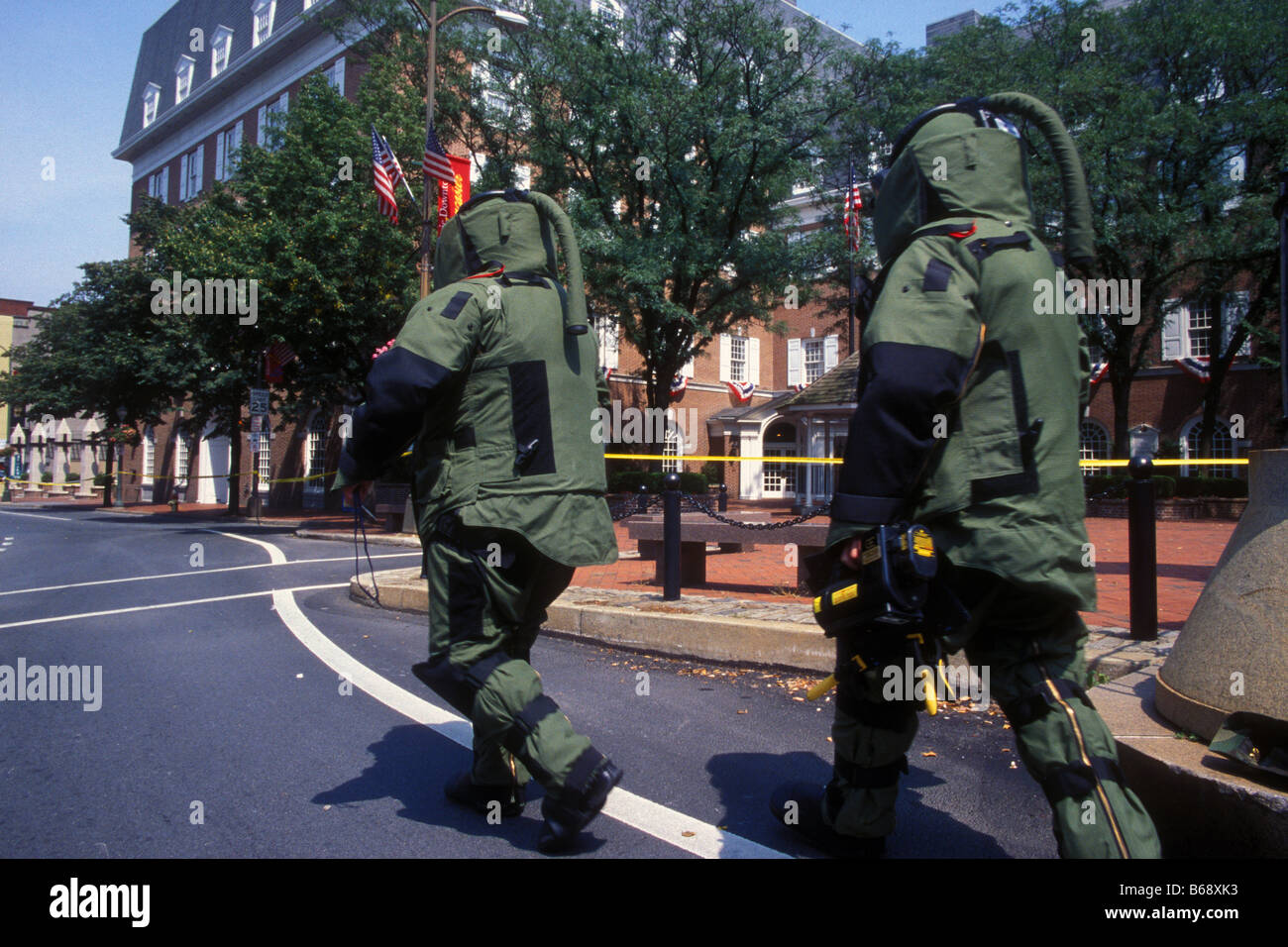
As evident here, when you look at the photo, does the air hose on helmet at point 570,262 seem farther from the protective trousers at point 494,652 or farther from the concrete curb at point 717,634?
the concrete curb at point 717,634

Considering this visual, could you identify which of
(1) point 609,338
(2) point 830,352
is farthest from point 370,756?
(2) point 830,352

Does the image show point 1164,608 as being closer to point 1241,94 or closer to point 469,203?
point 469,203

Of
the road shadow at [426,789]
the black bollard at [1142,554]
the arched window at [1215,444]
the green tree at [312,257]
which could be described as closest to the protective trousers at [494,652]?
the road shadow at [426,789]

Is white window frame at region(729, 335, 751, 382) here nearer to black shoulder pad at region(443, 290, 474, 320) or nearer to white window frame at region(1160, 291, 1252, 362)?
white window frame at region(1160, 291, 1252, 362)

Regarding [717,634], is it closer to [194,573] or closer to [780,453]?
[194,573]

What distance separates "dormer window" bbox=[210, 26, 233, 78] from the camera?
3959cm

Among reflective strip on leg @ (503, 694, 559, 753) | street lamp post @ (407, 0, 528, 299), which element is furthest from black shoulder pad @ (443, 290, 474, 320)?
street lamp post @ (407, 0, 528, 299)

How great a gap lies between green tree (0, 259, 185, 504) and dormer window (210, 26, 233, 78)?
1387cm

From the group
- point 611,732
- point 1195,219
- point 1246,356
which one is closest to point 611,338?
point 1195,219

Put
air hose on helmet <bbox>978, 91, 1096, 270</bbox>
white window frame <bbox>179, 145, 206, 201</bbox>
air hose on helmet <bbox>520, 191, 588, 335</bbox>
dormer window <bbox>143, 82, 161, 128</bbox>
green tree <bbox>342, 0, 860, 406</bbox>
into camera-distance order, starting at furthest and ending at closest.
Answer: dormer window <bbox>143, 82, 161, 128</bbox> < white window frame <bbox>179, 145, 206, 201</bbox> < green tree <bbox>342, 0, 860, 406</bbox> < air hose on helmet <bbox>520, 191, 588, 335</bbox> < air hose on helmet <bbox>978, 91, 1096, 270</bbox>

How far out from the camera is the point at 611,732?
13.1 ft

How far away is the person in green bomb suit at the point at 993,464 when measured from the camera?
2.06 m

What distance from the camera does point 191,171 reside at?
1686 inches
